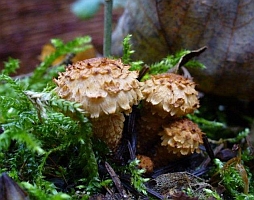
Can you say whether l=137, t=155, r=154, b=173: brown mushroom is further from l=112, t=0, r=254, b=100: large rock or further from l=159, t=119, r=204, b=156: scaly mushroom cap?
l=112, t=0, r=254, b=100: large rock

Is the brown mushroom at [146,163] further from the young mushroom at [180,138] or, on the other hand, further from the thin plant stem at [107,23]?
the thin plant stem at [107,23]

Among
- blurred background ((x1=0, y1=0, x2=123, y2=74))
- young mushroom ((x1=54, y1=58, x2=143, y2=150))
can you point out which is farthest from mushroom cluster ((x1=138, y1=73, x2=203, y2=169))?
blurred background ((x1=0, y1=0, x2=123, y2=74))

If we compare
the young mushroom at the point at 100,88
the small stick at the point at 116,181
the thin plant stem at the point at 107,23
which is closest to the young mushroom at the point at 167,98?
the young mushroom at the point at 100,88

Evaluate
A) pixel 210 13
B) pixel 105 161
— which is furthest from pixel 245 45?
pixel 105 161

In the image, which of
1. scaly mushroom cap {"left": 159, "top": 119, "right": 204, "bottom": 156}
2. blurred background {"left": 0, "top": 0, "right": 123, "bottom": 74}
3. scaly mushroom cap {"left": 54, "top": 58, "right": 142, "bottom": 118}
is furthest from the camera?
blurred background {"left": 0, "top": 0, "right": 123, "bottom": 74}

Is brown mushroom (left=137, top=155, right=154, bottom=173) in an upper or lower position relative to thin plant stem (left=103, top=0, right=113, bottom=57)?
lower

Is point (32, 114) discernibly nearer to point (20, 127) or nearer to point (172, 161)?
point (20, 127)
